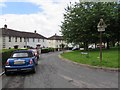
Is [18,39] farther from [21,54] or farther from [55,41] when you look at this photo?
[21,54]

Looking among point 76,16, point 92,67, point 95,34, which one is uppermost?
point 76,16

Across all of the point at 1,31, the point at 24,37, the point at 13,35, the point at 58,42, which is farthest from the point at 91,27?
the point at 58,42

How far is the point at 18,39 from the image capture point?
71375 millimetres

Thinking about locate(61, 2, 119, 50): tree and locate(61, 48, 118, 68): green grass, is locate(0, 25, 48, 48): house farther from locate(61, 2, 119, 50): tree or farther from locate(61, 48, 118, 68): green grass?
locate(61, 48, 118, 68): green grass

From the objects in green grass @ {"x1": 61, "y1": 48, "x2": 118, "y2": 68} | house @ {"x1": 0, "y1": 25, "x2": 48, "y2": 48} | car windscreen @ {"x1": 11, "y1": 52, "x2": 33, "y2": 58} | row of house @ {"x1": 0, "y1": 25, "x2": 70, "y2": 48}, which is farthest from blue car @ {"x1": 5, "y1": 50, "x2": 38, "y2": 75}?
house @ {"x1": 0, "y1": 25, "x2": 48, "y2": 48}

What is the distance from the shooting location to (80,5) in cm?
3606

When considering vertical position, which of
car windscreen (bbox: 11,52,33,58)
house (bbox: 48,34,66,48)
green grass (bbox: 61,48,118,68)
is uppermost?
house (bbox: 48,34,66,48)

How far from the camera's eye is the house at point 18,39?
209 feet

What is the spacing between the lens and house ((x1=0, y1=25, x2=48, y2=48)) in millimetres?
63575

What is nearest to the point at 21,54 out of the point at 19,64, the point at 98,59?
the point at 19,64

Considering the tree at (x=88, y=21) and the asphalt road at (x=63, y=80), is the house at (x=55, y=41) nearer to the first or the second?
the tree at (x=88, y=21)

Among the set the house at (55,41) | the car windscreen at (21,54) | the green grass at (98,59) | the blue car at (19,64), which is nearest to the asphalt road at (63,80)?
the blue car at (19,64)

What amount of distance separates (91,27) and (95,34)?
1.38 meters

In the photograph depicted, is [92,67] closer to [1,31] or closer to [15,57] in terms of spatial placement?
[15,57]
